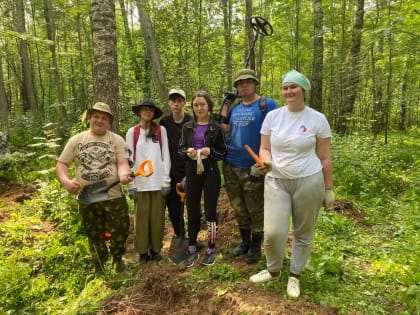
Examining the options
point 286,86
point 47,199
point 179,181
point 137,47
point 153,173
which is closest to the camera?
point 286,86

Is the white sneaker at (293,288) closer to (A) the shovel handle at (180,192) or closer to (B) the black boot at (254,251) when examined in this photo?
(B) the black boot at (254,251)

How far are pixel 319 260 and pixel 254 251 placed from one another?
2.62ft

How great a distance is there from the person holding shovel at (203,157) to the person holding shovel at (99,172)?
782mm

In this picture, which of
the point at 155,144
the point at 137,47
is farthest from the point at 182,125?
the point at 137,47

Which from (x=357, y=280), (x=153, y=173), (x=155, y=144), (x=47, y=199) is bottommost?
(x=357, y=280)

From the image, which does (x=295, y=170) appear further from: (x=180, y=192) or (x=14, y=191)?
(x=14, y=191)

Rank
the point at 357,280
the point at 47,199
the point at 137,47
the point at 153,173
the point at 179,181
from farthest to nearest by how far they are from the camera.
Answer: the point at 137,47 → the point at 47,199 → the point at 179,181 → the point at 153,173 → the point at 357,280

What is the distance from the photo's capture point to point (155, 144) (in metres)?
3.99

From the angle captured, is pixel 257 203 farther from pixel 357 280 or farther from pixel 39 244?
pixel 39 244

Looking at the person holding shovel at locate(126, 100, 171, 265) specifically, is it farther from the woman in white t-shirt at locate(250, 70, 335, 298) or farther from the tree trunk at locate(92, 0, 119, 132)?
the tree trunk at locate(92, 0, 119, 132)

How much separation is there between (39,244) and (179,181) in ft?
8.25

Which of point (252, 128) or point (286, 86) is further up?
Answer: point (286, 86)

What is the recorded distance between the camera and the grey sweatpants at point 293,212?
3.02 meters

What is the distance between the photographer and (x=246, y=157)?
371cm
